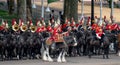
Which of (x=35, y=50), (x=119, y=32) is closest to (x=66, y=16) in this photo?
(x=119, y=32)

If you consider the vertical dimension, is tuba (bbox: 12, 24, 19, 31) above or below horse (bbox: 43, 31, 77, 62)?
above

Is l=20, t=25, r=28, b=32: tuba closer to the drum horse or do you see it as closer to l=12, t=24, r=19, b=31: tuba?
l=12, t=24, r=19, b=31: tuba

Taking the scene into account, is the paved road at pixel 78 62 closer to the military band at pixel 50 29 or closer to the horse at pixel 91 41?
the horse at pixel 91 41

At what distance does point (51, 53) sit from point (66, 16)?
9426 mm

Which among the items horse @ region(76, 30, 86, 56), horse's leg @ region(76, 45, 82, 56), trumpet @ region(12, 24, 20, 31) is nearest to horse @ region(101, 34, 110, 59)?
horse @ region(76, 30, 86, 56)

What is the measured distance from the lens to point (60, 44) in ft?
86.3

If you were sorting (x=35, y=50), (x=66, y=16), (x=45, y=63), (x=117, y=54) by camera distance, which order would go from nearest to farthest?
(x=45, y=63)
(x=35, y=50)
(x=117, y=54)
(x=66, y=16)

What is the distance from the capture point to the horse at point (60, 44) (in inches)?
1032

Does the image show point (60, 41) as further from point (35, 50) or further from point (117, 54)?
point (117, 54)

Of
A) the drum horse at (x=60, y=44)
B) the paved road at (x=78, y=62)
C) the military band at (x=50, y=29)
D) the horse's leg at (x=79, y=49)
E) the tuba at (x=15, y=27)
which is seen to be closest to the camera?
the paved road at (x=78, y=62)

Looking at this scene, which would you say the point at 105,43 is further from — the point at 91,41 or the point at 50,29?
the point at 50,29

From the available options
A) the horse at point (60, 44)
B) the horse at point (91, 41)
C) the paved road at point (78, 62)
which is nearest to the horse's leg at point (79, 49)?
the horse at point (91, 41)

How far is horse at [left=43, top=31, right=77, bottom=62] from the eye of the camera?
1032 inches

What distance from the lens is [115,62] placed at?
26859mm
